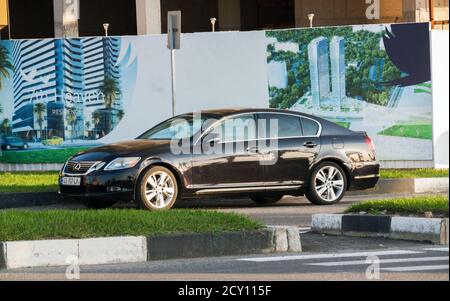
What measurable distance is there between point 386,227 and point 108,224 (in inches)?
115

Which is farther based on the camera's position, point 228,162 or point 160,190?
point 228,162

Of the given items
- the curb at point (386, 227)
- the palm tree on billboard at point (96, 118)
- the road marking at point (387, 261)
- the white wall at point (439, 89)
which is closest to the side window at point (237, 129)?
the curb at point (386, 227)

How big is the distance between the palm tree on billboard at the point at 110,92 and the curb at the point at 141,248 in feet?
35.3

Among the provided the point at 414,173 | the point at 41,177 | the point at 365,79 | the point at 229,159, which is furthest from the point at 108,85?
the point at 229,159

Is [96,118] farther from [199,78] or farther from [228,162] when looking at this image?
[228,162]

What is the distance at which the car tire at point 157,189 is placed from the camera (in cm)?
1542

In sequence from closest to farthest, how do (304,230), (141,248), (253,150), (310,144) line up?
(141,248)
(304,230)
(253,150)
(310,144)

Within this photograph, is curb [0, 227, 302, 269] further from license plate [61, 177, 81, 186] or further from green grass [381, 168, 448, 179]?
green grass [381, 168, 448, 179]

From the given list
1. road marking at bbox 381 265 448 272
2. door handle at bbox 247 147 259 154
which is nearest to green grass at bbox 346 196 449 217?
road marking at bbox 381 265 448 272

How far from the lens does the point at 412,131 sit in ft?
66.8

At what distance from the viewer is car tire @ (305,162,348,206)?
1666 centimetres

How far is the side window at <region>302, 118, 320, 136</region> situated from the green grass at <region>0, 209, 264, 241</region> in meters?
5.29

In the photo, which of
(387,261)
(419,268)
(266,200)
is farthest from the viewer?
(266,200)
